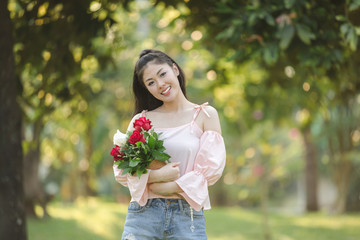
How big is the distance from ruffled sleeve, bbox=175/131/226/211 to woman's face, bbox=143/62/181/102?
31 cm

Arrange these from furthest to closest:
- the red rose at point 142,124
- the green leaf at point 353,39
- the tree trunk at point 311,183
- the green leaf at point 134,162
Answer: the tree trunk at point 311,183 → the green leaf at point 353,39 → the red rose at point 142,124 → the green leaf at point 134,162

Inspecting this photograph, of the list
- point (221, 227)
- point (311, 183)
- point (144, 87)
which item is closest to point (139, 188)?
point (144, 87)

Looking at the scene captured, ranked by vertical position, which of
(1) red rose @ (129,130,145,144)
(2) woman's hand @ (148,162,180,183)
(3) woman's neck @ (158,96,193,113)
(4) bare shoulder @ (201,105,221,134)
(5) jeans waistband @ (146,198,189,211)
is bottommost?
(5) jeans waistband @ (146,198,189,211)

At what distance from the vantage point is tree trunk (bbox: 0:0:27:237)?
174 inches

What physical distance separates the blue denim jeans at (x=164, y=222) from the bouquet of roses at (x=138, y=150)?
0.22 meters

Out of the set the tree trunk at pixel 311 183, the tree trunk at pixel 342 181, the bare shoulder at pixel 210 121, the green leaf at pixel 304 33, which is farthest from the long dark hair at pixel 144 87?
the tree trunk at pixel 311 183

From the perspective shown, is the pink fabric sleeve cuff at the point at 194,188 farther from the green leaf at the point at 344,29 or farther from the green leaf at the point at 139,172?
the green leaf at the point at 344,29

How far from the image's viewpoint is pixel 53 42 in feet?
17.8

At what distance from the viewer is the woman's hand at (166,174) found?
8.75ft

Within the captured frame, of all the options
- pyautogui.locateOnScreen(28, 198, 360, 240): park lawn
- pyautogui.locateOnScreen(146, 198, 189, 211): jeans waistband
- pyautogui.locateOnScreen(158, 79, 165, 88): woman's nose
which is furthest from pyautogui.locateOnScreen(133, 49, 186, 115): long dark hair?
pyautogui.locateOnScreen(28, 198, 360, 240): park lawn

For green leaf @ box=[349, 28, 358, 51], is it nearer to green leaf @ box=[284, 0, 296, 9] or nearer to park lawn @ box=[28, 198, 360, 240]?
green leaf @ box=[284, 0, 296, 9]

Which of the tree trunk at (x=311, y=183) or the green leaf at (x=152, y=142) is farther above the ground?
the green leaf at (x=152, y=142)

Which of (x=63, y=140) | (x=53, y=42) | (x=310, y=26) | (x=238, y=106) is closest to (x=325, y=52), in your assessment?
(x=310, y=26)

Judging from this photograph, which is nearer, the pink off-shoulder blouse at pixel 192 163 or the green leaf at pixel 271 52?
the pink off-shoulder blouse at pixel 192 163
